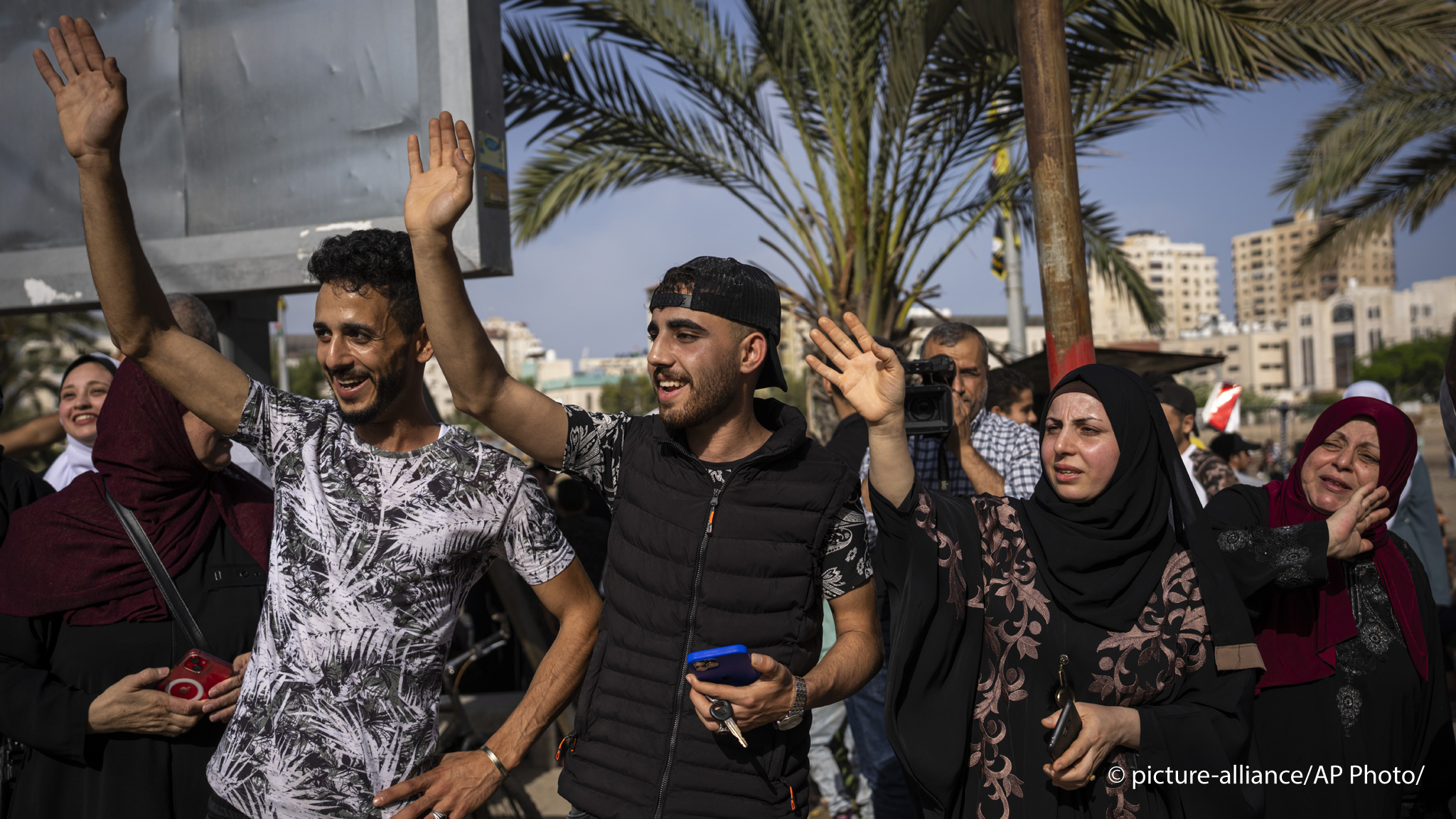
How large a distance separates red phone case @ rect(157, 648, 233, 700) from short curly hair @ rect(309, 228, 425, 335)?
946 mm

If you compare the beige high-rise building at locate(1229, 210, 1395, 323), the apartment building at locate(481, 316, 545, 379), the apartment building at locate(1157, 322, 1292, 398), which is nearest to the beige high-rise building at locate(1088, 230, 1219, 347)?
the beige high-rise building at locate(1229, 210, 1395, 323)

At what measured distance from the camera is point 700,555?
2125 millimetres

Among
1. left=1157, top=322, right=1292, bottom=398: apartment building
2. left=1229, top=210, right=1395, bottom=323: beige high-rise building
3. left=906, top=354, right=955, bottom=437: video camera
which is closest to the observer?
left=906, top=354, right=955, bottom=437: video camera

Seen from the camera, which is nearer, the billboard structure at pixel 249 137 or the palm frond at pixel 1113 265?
the billboard structure at pixel 249 137

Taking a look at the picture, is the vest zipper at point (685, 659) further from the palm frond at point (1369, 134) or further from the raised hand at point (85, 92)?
the palm frond at point (1369, 134)

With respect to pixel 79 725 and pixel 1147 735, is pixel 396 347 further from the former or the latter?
pixel 1147 735

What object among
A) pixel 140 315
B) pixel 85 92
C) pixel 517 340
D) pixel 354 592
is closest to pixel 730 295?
pixel 354 592

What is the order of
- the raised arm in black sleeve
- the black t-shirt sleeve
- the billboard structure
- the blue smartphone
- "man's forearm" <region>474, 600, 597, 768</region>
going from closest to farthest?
the blue smartphone
"man's forearm" <region>474, 600, 597, 768</region>
the raised arm in black sleeve
the billboard structure
the black t-shirt sleeve

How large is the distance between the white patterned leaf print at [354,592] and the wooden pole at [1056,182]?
83.1 inches

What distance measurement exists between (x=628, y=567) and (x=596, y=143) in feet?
19.5

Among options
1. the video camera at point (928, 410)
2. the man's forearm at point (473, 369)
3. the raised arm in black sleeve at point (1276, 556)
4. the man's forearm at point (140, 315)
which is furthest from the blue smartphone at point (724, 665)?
the raised arm in black sleeve at point (1276, 556)

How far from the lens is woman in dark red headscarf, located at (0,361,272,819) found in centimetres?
231

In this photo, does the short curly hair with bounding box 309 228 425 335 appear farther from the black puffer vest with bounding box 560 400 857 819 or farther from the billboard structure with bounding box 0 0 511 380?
the billboard structure with bounding box 0 0 511 380

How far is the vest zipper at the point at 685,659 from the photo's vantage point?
2037 mm
